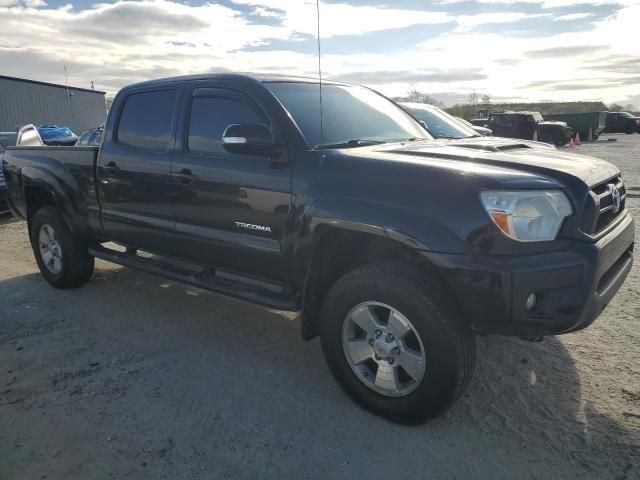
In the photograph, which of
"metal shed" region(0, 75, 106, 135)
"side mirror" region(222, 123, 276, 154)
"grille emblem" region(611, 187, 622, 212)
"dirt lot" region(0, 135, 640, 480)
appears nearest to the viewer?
"dirt lot" region(0, 135, 640, 480)

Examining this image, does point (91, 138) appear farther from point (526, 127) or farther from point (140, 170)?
point (526, 127)

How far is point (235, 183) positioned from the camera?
137 inches

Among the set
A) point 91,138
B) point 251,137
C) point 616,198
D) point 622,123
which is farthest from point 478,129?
point 622,123

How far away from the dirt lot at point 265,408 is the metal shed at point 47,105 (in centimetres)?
2936

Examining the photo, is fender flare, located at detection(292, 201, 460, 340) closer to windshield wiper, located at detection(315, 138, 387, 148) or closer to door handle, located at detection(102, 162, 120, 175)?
windshield wiper, located at detection(315, 138, 387, 148)

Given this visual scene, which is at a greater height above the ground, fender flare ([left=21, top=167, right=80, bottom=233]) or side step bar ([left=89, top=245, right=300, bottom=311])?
fender flare ([left=21, top=167, right=80, bottom=233])

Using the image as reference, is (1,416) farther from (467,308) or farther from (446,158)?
(446,158)

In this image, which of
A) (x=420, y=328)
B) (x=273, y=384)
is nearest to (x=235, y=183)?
(x=273, y=384)

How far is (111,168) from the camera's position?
176 inches

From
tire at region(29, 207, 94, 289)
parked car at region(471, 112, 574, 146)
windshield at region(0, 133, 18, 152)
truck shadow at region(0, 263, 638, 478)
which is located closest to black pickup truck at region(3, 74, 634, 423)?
truck shadow at region(0, 263, 638, 478)

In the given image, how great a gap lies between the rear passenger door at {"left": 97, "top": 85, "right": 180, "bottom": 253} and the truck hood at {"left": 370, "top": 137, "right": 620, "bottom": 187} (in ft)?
5.61

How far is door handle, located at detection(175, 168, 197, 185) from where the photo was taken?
12.3 feet

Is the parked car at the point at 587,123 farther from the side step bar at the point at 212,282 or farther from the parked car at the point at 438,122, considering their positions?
the side step bar at the point at 212,282

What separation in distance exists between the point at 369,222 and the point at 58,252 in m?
3.86
